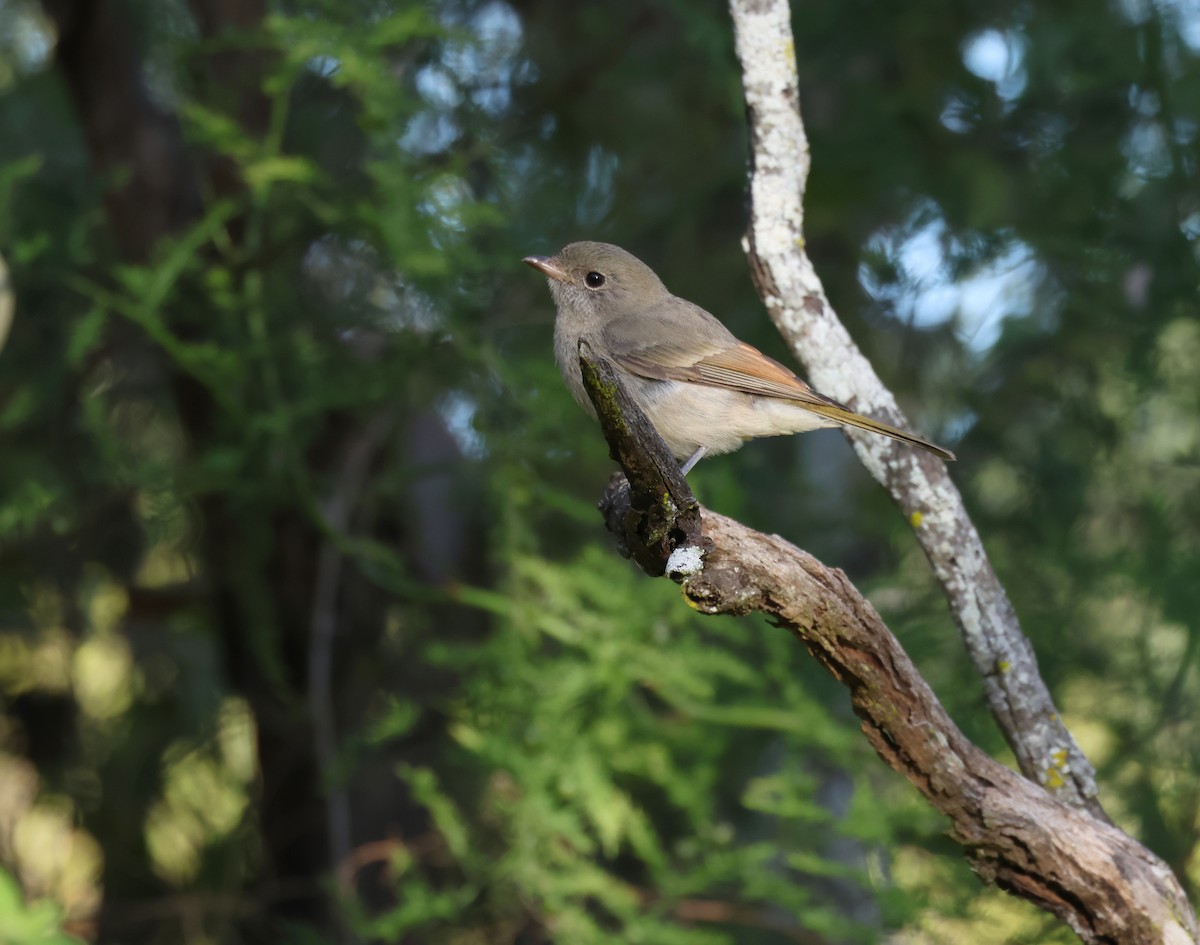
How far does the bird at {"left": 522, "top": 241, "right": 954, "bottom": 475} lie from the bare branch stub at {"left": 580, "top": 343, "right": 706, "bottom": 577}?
3.73ft

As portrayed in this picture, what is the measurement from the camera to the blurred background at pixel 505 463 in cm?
501

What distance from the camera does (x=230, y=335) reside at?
5.47m

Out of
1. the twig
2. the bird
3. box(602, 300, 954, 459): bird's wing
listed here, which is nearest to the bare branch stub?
the bird

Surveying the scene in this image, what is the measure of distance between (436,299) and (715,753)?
205 cm

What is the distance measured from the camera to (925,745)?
289cm

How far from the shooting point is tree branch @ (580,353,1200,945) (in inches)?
110

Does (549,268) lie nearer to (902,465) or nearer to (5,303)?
(902,465)

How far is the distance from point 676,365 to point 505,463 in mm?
1095

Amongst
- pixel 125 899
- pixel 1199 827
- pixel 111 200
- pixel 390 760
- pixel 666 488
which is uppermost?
pixel 111 200

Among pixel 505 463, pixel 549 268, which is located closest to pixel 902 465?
pixel 549 268

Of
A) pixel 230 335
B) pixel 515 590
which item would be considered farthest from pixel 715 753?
pixel 230 335

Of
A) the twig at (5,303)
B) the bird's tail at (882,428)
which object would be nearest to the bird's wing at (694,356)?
the bird's tail at (882,428)

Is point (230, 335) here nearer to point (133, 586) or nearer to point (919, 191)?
point (133, 586)

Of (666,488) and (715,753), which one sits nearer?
(666,488)
